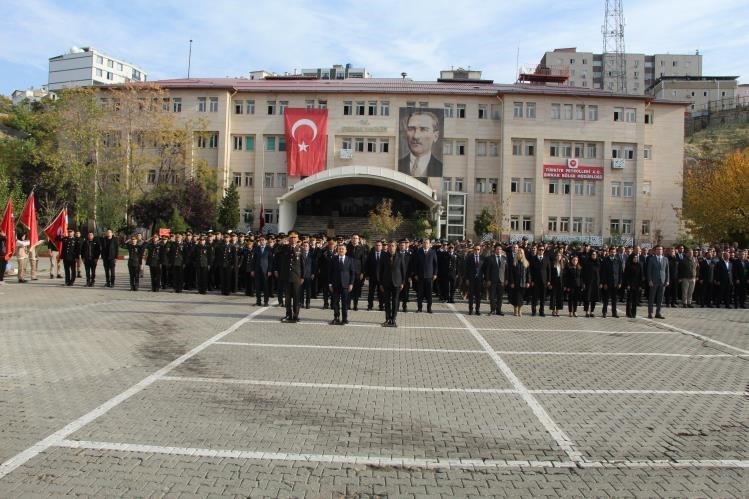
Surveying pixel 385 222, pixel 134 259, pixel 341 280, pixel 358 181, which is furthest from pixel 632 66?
pixel 341 280

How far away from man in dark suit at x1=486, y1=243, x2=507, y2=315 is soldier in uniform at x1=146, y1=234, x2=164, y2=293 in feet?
35.4

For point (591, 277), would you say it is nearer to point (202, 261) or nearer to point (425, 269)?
point (425, 269)

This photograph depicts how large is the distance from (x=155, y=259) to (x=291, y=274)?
8360 millimetres

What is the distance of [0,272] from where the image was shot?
66.8ft

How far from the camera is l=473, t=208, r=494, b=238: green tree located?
4959 centimetres

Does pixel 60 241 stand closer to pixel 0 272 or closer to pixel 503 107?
pixel 0 272

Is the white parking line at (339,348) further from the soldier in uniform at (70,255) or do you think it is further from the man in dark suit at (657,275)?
the soldier in uniform at (70,255)

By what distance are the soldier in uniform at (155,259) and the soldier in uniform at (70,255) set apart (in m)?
2.66

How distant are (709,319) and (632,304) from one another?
2186 millimetres

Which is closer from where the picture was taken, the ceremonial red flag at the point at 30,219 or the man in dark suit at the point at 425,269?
the man in dark suit at the point at 425,269

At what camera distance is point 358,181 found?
51.4 metres

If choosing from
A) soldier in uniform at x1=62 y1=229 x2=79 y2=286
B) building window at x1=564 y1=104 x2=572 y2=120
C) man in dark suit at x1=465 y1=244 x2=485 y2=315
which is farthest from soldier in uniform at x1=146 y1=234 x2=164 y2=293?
building window at x1=564 y1=104 x2=572 y2=120

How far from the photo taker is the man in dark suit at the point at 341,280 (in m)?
13.4

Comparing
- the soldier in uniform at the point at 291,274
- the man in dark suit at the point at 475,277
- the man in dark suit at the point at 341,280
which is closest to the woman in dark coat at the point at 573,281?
the man in dark suit at the point at 475,277
